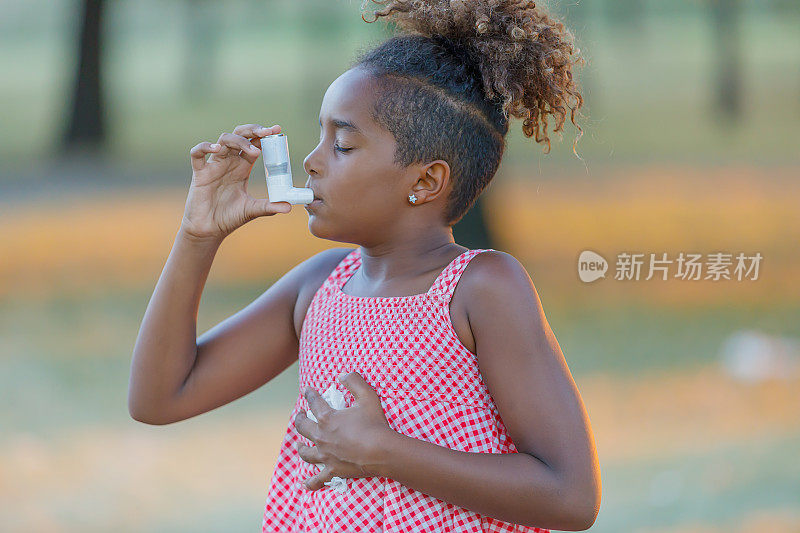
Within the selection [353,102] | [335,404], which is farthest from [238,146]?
[335,404]

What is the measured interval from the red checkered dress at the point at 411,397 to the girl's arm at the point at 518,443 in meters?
0.04

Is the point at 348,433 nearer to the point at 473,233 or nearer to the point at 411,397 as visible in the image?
the point at 411,397

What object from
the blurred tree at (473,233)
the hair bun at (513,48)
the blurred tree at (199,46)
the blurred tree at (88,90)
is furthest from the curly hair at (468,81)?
the blurred tree at (88,90)

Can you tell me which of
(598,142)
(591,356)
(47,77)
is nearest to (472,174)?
(591,356)

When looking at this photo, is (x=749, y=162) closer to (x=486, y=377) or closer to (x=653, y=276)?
(x=653, y=276)

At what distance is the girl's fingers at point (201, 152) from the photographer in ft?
4.39

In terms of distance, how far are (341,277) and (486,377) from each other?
1.00 feet

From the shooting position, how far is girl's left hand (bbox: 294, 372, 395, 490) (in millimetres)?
1150

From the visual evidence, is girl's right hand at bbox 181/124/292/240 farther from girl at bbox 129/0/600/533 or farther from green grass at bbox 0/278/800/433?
green grass at bbox 0/278/800/433

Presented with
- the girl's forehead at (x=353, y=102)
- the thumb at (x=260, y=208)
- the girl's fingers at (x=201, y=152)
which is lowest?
the thumb at (x=260, y=208)

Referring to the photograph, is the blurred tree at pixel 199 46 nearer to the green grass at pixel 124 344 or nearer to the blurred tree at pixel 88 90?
the blurred tree at pixel 88 90

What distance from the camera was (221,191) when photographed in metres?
1.38

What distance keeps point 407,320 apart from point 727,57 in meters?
2.83

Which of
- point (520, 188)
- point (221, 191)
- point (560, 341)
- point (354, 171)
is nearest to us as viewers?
point (354, 171)
